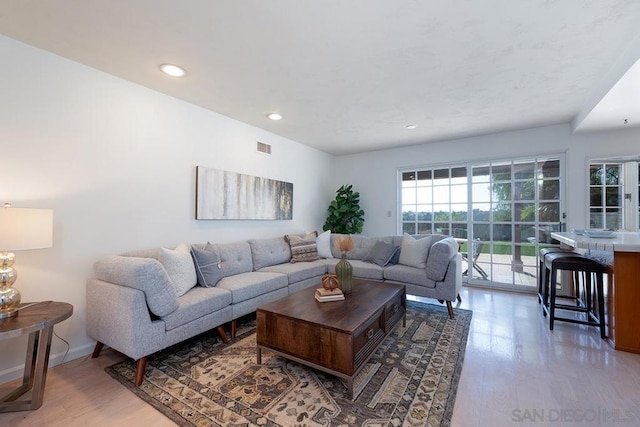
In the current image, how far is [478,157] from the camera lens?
14.5ft

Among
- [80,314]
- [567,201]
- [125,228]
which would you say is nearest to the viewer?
[80,314]

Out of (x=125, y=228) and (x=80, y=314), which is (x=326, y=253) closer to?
(x=125, y=228)

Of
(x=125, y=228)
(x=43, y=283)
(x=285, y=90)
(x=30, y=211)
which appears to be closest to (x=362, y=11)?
(x=285, y=90)

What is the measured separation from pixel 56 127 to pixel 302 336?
2.48 meters

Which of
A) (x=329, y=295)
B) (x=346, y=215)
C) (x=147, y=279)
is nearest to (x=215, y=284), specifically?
(x=147, y=279)

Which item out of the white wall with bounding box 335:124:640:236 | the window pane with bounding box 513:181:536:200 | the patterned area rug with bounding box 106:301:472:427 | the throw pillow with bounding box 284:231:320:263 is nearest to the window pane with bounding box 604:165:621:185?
the white wall with bounding box 335:124:640:236

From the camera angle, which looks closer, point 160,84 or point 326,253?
point 160,84

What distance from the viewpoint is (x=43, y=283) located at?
6.96 feet

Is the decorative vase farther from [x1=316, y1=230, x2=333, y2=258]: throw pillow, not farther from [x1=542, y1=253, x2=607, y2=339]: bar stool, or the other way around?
[x1=542, y1=253, x2=607, y2=339]: bar stool

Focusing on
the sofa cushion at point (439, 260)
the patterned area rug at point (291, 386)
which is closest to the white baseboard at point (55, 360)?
the patterned area rug at point (291, 386)

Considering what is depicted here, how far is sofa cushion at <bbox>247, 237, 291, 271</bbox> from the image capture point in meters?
3.51

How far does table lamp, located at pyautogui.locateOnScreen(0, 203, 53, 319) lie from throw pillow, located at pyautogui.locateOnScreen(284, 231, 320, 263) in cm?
259

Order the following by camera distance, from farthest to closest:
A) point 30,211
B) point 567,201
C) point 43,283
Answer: point 567,201
point 43,283
point 30,211

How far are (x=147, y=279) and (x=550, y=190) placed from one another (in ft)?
16.5
